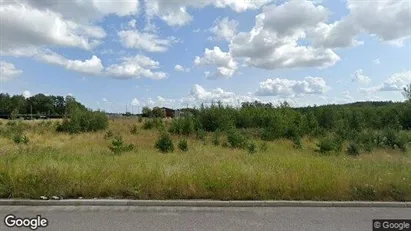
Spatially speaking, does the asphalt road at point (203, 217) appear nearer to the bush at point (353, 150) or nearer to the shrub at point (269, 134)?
the bush at point (353, 150)

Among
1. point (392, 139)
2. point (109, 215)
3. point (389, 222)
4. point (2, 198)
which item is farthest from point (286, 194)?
point (392, 139)

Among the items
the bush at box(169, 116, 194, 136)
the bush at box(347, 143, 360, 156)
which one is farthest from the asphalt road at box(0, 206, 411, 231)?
the bush at box(169, 116, 194, 136)

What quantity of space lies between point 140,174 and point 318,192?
4142 millimetres

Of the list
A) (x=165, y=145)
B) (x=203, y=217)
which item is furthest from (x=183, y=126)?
(x=203, y=217)

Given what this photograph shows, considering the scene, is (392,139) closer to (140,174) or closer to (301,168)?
(301,168)

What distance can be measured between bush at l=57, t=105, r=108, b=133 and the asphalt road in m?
36.9
